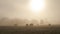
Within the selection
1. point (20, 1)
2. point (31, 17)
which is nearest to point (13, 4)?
point (20, 1)

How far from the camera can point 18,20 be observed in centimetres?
69

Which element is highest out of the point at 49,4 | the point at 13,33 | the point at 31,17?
the point at 49,4

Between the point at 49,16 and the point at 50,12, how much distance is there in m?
0.04

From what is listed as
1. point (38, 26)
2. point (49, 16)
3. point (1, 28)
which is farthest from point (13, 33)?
point (49, 16)

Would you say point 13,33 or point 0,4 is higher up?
point 0,4

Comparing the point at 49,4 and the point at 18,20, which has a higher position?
the point at 49,4

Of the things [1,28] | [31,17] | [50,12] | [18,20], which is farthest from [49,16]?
[1,28]

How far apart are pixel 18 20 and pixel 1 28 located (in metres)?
0.14

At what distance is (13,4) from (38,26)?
10.9 inches

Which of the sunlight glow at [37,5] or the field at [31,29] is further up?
the sunlight glow at [37,5]

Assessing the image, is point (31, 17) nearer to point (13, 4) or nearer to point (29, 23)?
point (29, 23)

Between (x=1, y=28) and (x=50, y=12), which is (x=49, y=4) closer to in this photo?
(x=50, y=12)

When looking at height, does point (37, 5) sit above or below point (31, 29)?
above

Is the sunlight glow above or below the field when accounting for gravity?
above
